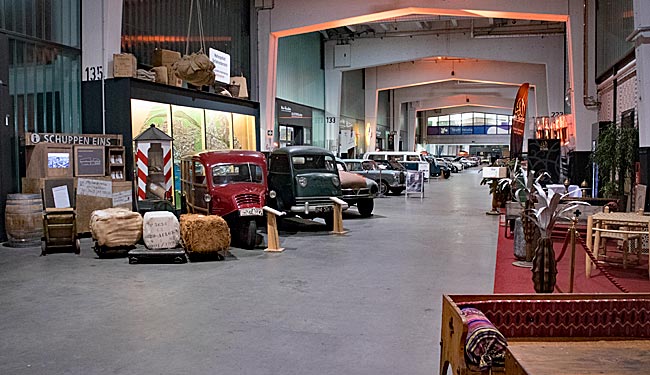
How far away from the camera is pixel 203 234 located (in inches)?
295

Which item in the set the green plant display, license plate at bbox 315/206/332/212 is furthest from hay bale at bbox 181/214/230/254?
the green plant display

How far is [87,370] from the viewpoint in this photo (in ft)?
12.4

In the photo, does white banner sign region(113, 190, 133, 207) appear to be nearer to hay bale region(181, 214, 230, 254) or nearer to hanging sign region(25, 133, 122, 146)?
hanging sign region(25, 133, 122, 146)

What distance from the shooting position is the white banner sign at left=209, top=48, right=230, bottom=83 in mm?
14836

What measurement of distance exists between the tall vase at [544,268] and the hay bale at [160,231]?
4.66m

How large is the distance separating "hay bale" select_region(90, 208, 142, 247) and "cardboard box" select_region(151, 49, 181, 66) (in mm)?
5341

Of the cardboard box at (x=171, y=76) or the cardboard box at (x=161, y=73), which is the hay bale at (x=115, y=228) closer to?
the cardboard box at (x=161, y=73)

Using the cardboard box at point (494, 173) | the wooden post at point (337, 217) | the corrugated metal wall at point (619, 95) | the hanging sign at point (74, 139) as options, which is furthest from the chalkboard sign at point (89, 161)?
the corrugated metal wall at point (619, 95)

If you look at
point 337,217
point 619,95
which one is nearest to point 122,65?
point 337,217

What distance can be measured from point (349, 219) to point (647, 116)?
5.97 m

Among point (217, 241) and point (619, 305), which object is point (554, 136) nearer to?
point (217, 241)

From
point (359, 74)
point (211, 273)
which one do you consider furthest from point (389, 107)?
point (211, 273)

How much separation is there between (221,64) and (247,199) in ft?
24.1

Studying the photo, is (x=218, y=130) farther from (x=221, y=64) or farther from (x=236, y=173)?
(x=236, y=173)
